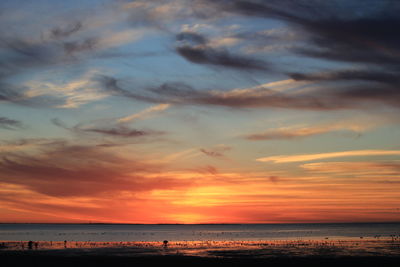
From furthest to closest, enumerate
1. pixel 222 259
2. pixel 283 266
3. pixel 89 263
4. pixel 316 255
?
pixel 316 255 < pixel 222 259 < pixel 89 263 < pixel 283 266

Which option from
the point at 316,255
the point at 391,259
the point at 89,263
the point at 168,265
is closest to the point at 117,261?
the point at 89,263

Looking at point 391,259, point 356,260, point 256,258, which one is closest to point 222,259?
point 256,258

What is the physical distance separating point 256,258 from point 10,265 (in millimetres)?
30485

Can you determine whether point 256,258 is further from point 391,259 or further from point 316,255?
point 391,259

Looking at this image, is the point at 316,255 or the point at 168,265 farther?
the point at 316,255

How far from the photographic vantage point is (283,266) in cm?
5072

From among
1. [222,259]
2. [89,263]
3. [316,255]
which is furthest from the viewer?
[316,255]

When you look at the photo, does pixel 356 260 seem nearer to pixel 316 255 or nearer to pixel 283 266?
pixel 316 255

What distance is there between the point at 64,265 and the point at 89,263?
3.25m

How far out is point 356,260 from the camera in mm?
56875

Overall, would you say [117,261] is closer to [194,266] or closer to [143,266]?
[143,266]

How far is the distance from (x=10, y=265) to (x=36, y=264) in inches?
112

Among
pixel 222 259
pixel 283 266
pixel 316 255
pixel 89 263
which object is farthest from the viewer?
pixel 316 255

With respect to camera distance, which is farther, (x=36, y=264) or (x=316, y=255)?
(x=316, y=255)
